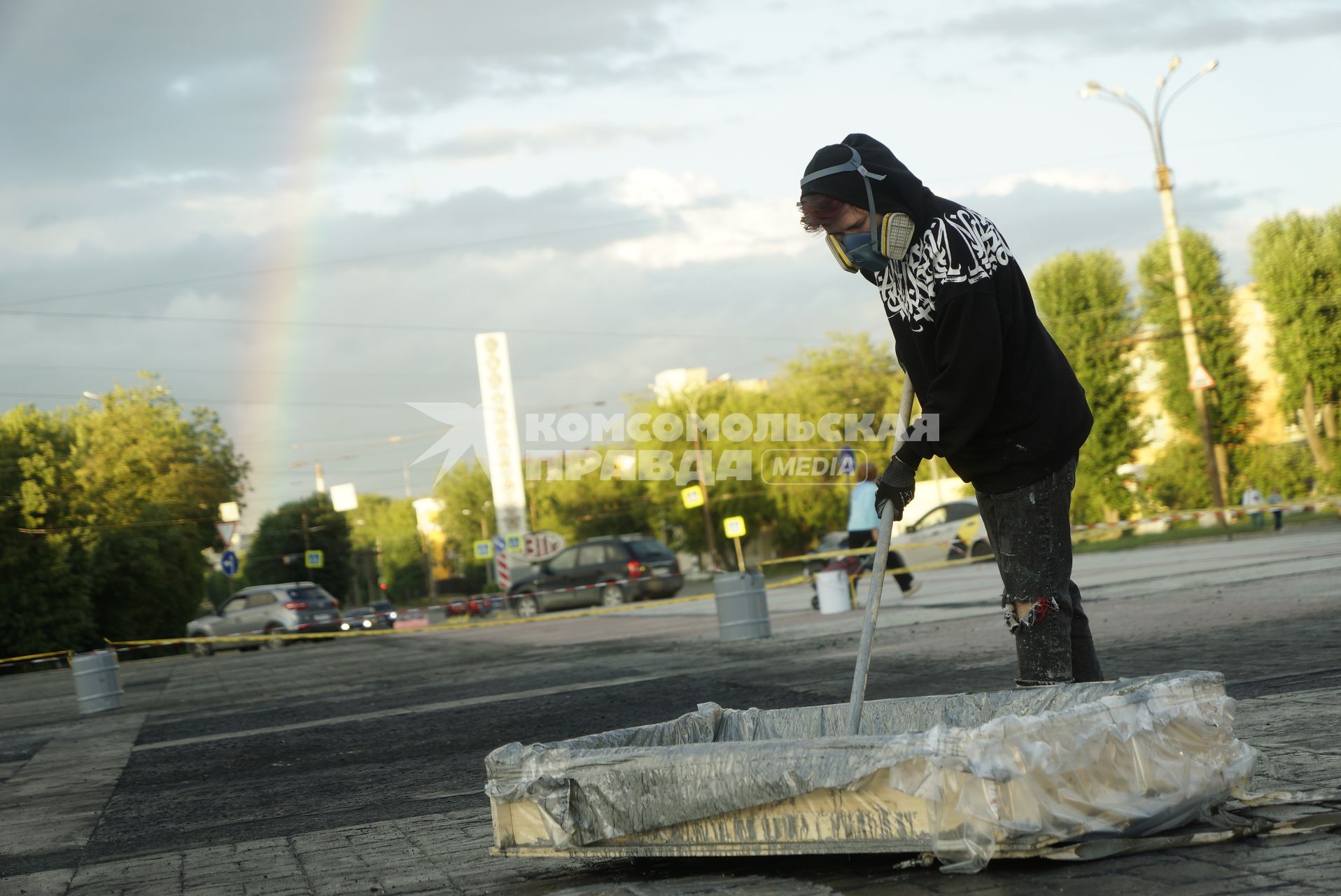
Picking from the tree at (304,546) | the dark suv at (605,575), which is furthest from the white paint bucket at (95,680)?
the tree at (304,546)

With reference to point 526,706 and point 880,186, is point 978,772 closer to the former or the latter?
point 880,186

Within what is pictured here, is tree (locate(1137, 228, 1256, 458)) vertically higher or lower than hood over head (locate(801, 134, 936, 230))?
higher

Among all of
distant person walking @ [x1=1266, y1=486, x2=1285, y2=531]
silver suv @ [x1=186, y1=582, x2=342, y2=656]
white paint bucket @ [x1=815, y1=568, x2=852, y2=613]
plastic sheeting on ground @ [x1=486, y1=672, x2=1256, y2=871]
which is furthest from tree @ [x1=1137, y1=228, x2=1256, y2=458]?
plastic sheeting on ground @ [x1=486, y1=672, x2=1256, y2=871]

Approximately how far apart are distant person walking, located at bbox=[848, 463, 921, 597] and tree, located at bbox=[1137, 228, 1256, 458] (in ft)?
99.4

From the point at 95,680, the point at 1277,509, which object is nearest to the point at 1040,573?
the point at 95,680

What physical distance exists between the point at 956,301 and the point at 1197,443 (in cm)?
4308

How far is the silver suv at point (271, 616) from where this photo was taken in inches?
1379

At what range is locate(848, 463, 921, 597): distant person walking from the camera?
16047mm

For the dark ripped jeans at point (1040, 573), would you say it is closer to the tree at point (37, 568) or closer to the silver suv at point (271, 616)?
the silver suv at point (271, 616)

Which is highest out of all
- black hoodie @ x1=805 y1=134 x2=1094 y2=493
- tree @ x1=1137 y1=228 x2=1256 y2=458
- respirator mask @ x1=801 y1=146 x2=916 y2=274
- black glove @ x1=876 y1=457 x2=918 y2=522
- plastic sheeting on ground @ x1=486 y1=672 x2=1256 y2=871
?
tree @ x1=1137 y1=228 x2=1256 y2=458

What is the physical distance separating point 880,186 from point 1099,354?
4417 centimetres

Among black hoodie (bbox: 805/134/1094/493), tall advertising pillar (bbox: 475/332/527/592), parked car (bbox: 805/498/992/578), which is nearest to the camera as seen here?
black hoodie (bbox: 805/134/1094/493)

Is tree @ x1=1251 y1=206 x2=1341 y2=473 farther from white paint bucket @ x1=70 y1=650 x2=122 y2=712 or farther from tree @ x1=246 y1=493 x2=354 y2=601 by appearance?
tree @ x1=246 y1=493 x2=354 y2=601

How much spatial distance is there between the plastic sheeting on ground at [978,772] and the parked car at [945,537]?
26.2 metres
